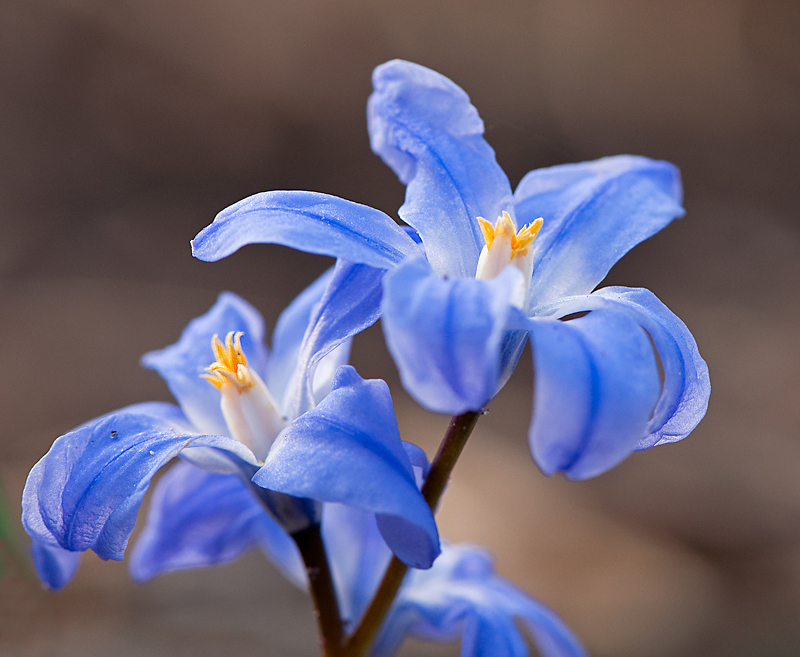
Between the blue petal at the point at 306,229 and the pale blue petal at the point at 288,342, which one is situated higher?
the blue petal at the point at 306,229

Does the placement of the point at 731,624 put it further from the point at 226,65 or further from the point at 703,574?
the point at 226,65

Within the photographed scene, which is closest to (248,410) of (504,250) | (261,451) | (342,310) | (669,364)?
(261,451)

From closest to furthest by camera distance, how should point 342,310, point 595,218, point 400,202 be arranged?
point 342,310 → point 595,218 → point 400,202

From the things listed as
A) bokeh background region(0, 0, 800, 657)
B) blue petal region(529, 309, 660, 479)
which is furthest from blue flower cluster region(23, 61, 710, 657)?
bokeh background region(0, 0, 800, 657)

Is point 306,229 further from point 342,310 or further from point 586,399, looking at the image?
point 586,399

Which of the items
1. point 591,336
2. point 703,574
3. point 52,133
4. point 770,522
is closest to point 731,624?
point 703,574

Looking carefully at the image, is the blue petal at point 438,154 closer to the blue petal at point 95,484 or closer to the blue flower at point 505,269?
the blue flower at point 505,269

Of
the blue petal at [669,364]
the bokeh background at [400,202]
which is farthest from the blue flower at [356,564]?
the bokeh background at [400,202]
